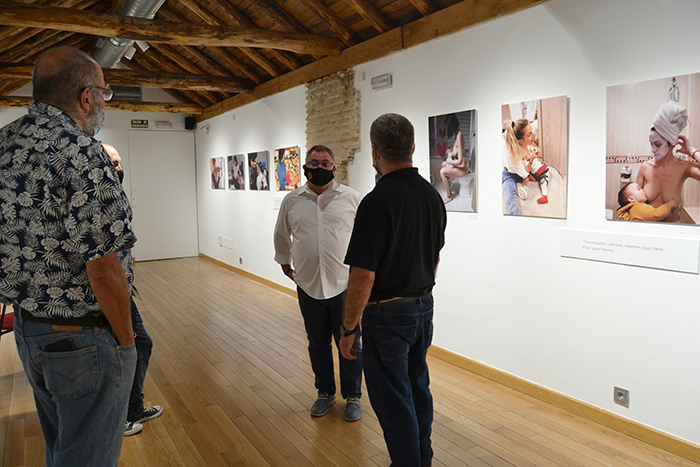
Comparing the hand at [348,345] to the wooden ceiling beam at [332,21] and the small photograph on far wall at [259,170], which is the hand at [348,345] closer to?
the wooden ceiling beam at [332,21]

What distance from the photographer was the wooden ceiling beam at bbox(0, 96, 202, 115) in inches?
366

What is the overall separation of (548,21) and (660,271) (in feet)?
5.99

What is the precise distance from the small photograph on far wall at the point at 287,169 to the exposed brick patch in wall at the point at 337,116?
26.2 inches

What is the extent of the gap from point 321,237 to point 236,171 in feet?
20.6

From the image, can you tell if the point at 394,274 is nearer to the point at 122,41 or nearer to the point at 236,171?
the point at 122,41

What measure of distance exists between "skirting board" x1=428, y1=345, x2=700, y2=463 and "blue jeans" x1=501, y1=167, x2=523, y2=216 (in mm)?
1284

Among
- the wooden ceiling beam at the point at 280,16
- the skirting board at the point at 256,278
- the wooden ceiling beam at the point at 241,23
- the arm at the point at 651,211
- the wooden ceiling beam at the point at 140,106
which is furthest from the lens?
the wooden ceiling beam at the point at 140,106

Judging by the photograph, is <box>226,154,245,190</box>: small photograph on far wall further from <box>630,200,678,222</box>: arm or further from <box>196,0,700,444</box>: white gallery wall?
<box>630,200,678,222</box>: arm

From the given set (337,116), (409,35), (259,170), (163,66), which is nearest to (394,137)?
(409,35)

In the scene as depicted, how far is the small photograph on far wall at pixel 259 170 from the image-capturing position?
8.11 metres

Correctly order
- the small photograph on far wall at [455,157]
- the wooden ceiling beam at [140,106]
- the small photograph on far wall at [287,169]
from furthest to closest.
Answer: the wooden ceiling beam at [140,106] → the small photograph on far wall at [287,169] → the small photograph on far wall at [455,157]

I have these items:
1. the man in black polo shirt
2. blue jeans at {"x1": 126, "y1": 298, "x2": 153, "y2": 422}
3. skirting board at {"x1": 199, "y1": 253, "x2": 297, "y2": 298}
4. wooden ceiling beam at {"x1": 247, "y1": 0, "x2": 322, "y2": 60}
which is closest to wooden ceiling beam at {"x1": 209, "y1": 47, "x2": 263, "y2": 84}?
wooden ceiling beam at {"x1": 247, "y1": 0, "x2": 322, "y2": 60}

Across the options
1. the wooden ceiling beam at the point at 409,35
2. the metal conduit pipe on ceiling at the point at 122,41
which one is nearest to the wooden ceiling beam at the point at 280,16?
the wooden ceiling beam at the point at 409,35

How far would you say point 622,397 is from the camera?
3.26m
